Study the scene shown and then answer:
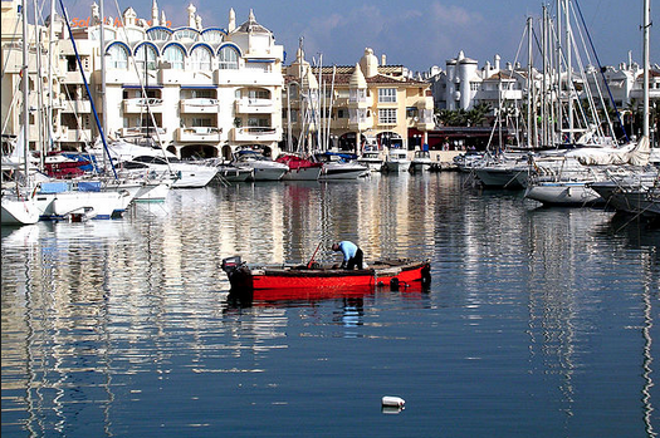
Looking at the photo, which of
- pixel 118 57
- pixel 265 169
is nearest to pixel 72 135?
pixel 118 57

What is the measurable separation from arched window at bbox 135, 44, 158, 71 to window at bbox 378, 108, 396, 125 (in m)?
30.3

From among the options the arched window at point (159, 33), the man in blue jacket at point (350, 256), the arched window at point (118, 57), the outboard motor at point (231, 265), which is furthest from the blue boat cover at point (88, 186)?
the arched window at point (159, 33)

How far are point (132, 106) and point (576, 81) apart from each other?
62852 mm

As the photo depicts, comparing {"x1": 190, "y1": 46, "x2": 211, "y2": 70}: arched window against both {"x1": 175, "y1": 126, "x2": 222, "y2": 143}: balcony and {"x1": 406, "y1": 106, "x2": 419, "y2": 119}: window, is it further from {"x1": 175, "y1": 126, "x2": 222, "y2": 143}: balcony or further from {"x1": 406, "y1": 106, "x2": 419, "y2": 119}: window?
{"x1": 406, "y1": 106, "x2": 419, "y2": 119}: window

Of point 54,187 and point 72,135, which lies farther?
point 72,135

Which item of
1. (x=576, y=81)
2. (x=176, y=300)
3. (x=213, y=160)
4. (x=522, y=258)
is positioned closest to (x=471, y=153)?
(x=576, y=81)

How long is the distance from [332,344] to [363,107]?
91.3 metres

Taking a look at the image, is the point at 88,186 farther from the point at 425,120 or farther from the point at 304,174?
the point at 425,120

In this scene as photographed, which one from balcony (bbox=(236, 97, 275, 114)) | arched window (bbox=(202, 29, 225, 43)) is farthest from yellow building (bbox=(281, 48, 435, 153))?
arched window (bbox=(202, 29, 225, 43))

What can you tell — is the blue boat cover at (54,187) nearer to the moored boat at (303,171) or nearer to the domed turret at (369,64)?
the moored boat at (303,171)

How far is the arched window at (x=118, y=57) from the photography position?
89.1 meters

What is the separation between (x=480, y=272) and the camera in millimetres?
26531

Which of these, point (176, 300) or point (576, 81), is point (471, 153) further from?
point (176, 300)

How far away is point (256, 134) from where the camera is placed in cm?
9206
